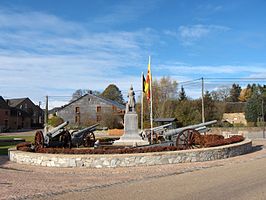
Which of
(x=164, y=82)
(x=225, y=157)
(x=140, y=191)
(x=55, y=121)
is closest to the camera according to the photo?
(x=140, y=191)

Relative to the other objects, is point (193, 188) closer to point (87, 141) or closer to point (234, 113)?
point (87, 141)

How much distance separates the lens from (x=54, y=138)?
71.8 ft

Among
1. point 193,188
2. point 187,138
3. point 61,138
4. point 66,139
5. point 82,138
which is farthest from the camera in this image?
point 82,138

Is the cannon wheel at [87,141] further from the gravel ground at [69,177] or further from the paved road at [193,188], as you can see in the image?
the paved road at [193,188]

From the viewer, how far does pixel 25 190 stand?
10008 mm

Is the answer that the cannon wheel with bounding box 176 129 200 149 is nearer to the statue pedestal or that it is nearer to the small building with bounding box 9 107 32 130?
the statue pedestal

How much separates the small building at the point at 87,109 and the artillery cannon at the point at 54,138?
49.9m

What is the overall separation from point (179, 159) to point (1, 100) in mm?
71839

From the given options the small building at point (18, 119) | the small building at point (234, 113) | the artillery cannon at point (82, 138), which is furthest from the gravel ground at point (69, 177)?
the small building at point (18, 119)

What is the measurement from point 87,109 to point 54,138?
184 feet

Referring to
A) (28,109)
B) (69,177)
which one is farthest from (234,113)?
(69,177)

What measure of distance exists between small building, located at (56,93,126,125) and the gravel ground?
2267 inches

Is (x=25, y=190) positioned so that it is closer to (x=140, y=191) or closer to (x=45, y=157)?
(x=140, y=191)

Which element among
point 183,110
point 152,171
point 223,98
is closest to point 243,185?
point 152,171
